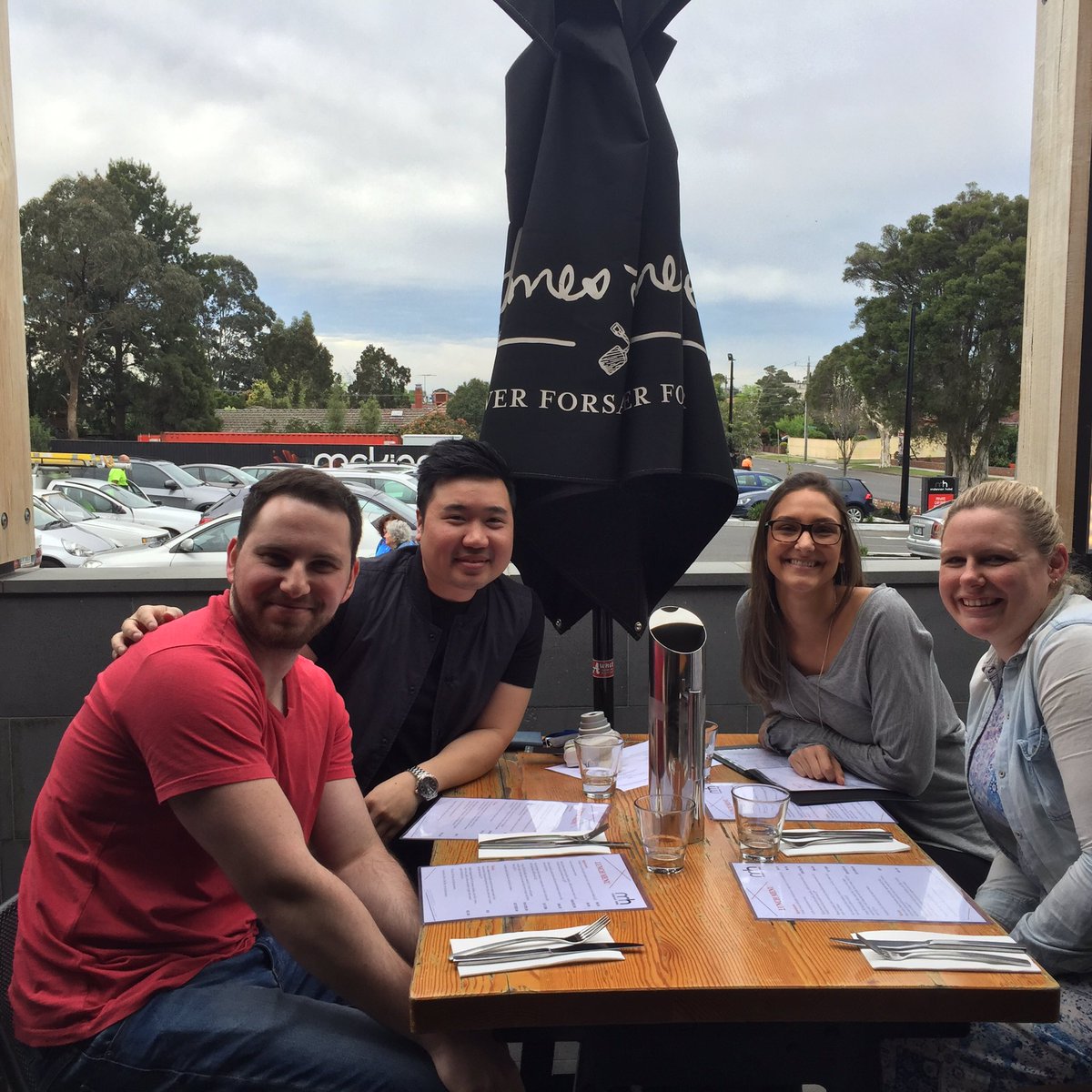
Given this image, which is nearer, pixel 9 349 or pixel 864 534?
pixel 9 349

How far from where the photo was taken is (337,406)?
1432 inches

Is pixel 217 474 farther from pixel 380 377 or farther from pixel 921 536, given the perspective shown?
pixel 380 377

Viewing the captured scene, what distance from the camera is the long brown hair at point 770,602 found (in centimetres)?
208

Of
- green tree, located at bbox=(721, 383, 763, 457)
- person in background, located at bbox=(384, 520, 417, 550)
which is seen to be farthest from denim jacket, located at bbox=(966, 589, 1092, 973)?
green tree, located at bbox=(721, 383, 763, 457)

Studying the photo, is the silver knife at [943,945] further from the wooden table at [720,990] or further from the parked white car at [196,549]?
the parked white car at [196,549]

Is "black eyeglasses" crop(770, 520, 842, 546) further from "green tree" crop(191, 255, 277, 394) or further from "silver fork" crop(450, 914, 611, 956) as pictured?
"green tree" crop(191, 255, 277, 394)

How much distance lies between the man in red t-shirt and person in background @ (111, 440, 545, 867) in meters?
0.59

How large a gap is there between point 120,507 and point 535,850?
12.0 meters

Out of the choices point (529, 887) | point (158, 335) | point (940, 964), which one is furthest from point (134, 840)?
point (158, 335)

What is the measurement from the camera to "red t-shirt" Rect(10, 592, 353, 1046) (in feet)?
3.82

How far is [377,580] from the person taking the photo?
81.9 inches

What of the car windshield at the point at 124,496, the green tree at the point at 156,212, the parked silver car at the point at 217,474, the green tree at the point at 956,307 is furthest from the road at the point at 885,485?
the green tree at the point at 156,212

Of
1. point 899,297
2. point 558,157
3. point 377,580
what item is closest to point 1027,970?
point 377,580

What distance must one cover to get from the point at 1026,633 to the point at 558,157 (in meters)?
1.36
